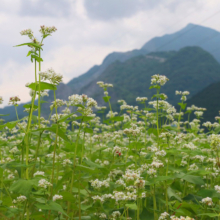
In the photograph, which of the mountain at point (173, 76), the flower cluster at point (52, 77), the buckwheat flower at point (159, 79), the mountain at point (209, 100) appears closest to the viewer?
the flower cluster at point (52, 77)

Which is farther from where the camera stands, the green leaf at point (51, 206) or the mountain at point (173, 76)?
the mountain at point (173, 76)

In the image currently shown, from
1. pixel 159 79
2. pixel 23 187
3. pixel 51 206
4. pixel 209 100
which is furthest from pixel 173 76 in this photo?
pixel 23 187

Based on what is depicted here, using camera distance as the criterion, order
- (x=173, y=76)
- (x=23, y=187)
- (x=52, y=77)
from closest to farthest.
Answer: (x=23, y=187) < (x=52, y=77) < (x=173, y=76)

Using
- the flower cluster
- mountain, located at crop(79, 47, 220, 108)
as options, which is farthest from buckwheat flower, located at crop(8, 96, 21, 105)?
mountain, located at crop(79, 47, 220, 108)

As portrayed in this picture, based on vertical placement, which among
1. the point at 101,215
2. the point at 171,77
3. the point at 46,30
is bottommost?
the point at 101,215

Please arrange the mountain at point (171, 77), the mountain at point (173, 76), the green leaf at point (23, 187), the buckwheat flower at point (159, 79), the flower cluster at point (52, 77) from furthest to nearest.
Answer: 1. the mountain at point (173, 76)
2. the mountain at point (171, 77)
3. the buckwheat flower at point (159, 79)
4. the flower cluster at point (52, 77)
5. the green leaf at point (23, 187)

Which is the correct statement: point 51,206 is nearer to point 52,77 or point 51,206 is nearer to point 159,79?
point 52,77

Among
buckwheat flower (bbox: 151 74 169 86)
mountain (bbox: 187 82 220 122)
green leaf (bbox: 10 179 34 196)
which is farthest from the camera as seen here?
mountain (bbox: 187 82 220 122)

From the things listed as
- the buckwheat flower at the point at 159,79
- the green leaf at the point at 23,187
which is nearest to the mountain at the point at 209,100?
the buckwheat flower at the point at 159,79

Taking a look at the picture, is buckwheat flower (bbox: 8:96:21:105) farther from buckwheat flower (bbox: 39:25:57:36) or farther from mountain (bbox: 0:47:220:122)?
mountain (bbox: 0:47:220:122)

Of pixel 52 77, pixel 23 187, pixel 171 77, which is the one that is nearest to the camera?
pixel 23 187

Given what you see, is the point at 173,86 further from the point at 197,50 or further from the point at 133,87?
the point at 197,50

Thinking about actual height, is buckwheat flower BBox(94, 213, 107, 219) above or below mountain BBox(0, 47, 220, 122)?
below

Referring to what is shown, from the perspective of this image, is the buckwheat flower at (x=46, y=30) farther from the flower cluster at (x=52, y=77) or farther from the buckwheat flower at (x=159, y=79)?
the buckwheat flower at (x=159, y=79)
